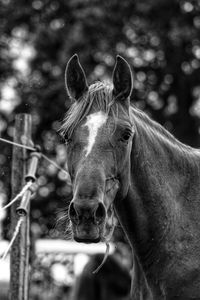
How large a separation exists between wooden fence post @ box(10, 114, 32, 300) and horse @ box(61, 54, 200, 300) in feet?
5.96

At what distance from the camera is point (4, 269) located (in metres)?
14.1

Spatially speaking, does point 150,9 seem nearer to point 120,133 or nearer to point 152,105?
point 152,105

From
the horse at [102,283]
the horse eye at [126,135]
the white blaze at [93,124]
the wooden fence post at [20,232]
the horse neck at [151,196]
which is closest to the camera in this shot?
the white blaze at [93,124]

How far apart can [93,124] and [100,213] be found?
0.68 m

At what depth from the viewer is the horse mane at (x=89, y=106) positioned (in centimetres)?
475

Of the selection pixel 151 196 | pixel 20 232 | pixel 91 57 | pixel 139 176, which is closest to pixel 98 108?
pixel 139 176

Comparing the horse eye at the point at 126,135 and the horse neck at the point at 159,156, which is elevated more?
the horse eye at the point at 126,135

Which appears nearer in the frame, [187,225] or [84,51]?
[187,225]

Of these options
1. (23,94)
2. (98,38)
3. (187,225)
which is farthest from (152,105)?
(187,225)

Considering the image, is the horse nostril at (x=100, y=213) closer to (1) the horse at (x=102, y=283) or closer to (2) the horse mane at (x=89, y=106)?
(2) the horse mane at (x=89, y=106)

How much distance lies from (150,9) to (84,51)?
230 cm

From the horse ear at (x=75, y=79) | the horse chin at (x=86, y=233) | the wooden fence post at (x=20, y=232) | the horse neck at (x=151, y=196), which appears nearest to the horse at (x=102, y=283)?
the wooden fence post at (x=20, y=232)

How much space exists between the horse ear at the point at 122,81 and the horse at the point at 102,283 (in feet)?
14.0

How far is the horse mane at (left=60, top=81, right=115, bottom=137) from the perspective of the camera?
4.75 m
